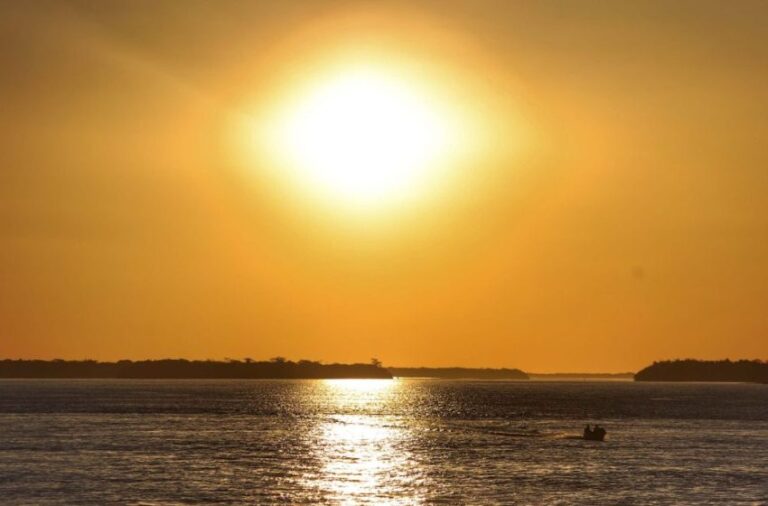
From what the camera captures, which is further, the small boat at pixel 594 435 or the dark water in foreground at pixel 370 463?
the small boat at pixel 594 435

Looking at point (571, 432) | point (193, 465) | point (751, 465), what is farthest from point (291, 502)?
point (571, 432)

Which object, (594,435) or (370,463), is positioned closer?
(370,463)

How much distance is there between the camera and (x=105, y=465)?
99062 mm

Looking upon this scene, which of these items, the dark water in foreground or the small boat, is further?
the small boat

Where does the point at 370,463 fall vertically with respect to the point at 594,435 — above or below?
below

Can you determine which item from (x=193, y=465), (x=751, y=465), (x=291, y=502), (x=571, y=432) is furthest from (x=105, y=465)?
(x=571, y=432)

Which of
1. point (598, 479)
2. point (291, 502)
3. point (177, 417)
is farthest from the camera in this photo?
point (177, 417)

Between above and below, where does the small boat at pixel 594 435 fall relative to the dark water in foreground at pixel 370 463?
above

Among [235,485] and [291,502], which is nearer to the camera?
[291,502]

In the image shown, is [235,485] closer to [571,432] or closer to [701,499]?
[701,499]

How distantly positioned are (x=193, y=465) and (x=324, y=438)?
3968 cm

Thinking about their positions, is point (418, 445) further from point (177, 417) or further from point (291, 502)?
point (177, 417)

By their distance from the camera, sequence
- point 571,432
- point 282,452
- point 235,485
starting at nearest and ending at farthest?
point 235,485, point 282,452, point 571,432

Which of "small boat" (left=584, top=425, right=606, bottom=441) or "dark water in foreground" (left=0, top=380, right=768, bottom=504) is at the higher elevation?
"small boat" (left=584, top=425, right=606, bottom=441)
